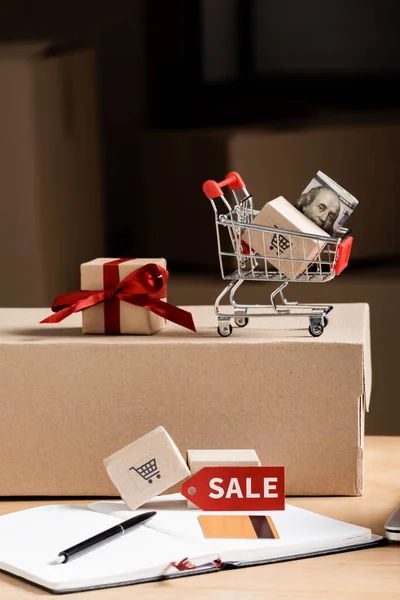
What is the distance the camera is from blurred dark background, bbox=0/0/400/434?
1.98 meters

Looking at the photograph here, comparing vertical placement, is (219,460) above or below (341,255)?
below

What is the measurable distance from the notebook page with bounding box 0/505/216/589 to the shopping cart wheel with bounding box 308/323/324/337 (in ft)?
1.06

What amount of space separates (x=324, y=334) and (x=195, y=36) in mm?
917

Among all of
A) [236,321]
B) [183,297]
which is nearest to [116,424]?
[236,321]

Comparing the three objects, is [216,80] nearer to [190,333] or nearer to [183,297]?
[183,297]

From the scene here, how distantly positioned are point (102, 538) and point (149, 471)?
14 centimetres

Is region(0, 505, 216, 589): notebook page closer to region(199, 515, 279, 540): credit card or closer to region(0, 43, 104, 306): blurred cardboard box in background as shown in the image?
region(199, 515, 279, 540): credit card

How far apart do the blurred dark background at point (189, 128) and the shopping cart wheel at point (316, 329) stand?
0.73m

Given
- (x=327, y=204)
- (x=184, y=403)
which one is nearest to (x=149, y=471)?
(x=184, y=403)

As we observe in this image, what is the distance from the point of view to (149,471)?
1.17 m

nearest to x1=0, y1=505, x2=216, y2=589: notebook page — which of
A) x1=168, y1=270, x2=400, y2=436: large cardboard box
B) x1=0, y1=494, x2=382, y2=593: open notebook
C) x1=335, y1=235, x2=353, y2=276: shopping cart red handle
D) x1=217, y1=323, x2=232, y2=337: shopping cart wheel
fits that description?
x1=0, y1=494, x2=382, y2=593: open notebook

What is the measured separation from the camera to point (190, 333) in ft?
4.36

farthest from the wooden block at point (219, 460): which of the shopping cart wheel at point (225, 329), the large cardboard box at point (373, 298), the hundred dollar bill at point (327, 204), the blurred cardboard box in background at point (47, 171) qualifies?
the blurred cardboard box in background at point (47, 171)

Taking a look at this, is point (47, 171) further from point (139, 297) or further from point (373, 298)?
point (139, 297)
